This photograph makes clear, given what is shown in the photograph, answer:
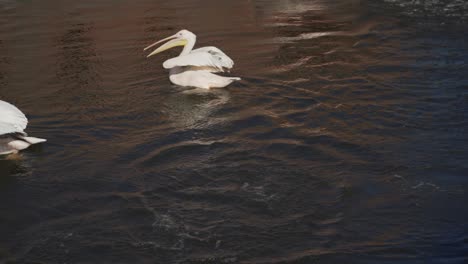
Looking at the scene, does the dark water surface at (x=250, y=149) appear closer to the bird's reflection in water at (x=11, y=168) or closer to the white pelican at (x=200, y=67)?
the bird's reflection in water at (x=11, y=168)

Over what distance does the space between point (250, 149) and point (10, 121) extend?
2385 mm

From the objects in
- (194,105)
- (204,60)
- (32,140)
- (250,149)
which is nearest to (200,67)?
(204,60)

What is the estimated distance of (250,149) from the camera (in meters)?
6.85

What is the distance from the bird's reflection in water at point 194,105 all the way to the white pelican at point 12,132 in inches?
64.7

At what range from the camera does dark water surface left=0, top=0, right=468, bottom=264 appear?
17.0 feet

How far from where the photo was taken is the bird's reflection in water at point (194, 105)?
25.5ft

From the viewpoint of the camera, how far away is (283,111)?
7.89 m

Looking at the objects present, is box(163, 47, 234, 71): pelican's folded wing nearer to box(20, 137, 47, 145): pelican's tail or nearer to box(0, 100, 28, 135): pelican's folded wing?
box(20, 137, 47, 145): pelican's tail

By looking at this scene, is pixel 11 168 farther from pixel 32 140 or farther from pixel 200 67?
pixel 200 67

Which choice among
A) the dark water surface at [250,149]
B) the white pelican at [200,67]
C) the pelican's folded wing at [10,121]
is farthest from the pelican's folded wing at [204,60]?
the pelican's folded wing at [10,121]

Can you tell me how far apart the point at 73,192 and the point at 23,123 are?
1.15 metres

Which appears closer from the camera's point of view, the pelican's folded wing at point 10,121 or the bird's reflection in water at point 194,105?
the pelican's folded wing at point 10,121

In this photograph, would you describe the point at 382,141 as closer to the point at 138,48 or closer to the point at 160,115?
the point at 160,115

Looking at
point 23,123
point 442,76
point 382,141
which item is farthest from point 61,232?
point 442,76
